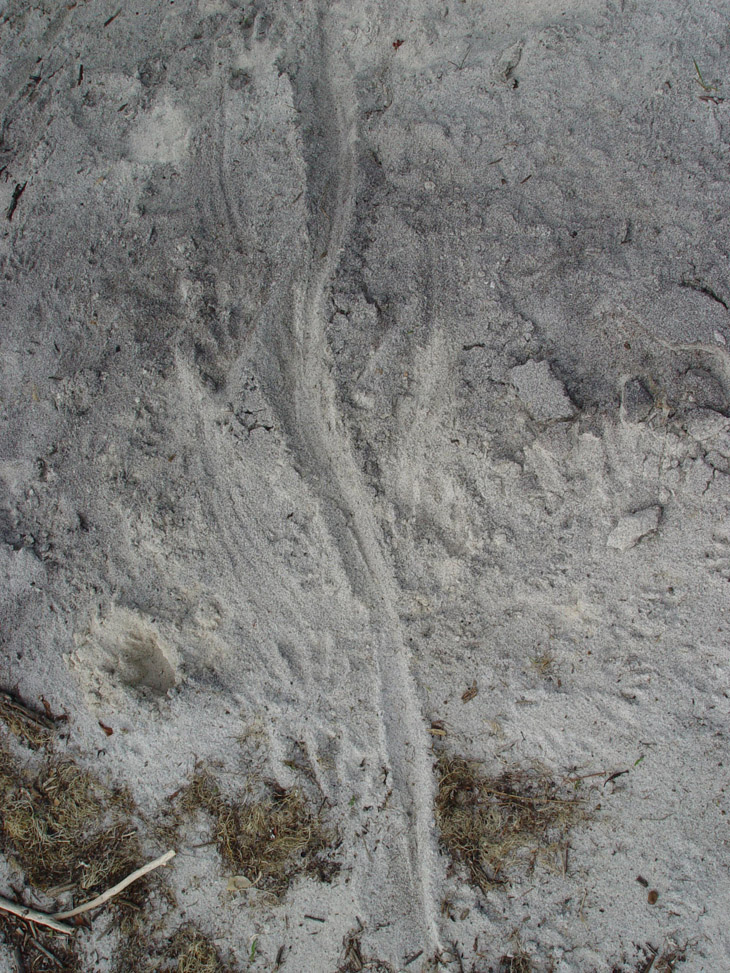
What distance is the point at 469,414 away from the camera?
2107mm

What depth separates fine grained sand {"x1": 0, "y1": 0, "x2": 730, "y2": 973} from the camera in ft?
6.89

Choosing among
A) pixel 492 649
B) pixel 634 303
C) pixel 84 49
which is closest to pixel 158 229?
pixel 84 49

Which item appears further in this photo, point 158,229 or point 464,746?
point 158,229

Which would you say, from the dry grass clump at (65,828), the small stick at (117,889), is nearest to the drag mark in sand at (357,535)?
the small stick at (117,889)

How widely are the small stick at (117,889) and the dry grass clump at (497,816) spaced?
3.35 ft

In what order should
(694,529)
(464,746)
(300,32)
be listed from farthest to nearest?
(300,32)
(464,746)
(694,529)

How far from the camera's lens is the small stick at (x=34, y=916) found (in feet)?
7.82

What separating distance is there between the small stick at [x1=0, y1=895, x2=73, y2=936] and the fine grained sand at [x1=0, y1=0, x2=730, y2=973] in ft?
0.43

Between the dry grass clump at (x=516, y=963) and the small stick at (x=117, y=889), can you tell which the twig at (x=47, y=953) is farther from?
the dry grass clump at (x=516, y=963)

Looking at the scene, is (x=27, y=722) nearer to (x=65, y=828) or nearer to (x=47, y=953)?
(x=65, y=828)

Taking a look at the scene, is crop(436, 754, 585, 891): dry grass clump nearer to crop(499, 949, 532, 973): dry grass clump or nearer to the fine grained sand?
the fine grained sand

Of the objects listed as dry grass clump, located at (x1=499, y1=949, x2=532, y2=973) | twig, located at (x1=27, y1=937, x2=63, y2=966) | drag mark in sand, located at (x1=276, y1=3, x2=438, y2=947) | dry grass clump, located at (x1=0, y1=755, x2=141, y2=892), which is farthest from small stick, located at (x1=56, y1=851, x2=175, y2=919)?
dry grass clump, located at (x1=499, y1=949, x2=532, y2=973)

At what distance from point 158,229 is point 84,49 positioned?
831 mm

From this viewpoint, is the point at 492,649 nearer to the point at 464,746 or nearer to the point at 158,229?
the point at 464,746
